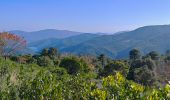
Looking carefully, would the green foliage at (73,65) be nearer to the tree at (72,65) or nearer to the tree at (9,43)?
the tree at (72,65)

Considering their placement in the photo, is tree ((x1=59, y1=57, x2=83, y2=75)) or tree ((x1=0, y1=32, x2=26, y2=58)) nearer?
tree ((x1=59, y1=57, x2=83, y2=75))

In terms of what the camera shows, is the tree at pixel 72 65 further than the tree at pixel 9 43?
No

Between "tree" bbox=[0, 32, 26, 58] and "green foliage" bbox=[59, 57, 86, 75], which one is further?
"tree" bbox=[0, 32, 26, 58]

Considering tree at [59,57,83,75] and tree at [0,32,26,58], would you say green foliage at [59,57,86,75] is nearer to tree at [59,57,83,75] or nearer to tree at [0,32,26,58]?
Answer: tree at [59,57,83,75]

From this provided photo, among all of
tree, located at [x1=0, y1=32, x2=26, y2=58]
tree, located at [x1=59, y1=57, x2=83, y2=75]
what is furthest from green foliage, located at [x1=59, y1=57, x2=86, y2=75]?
tree, located at [x1=0, y1=32, x2=26, y2=58]

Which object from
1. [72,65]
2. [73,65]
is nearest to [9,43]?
[72,65]

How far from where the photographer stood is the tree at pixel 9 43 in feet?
161

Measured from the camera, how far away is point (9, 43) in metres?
51.1

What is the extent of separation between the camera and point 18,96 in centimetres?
796

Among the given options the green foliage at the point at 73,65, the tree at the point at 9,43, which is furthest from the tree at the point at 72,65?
the tree at the point at 9,43

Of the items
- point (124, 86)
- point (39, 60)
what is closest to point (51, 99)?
point (124, 86)

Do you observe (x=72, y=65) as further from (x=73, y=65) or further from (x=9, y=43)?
(x=9, y=43)

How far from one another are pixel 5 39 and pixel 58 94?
43996mm

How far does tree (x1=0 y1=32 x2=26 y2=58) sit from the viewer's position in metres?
49.1
